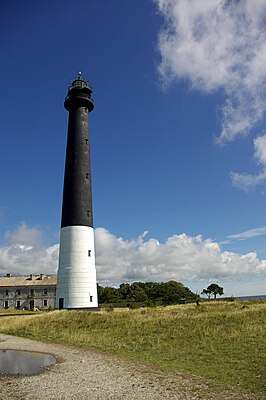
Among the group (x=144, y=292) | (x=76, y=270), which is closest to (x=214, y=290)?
(x=144, y=292)

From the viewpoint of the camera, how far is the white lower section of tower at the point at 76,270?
3294 centimetres

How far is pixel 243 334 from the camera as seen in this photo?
64.5 ft

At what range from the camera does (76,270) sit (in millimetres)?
33156

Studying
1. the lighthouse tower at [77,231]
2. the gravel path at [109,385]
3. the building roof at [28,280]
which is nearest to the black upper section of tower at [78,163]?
the lighthouse tower at [77,231]

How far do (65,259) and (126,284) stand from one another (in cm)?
6717

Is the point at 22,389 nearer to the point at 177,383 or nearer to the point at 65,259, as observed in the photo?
the point at 177,383

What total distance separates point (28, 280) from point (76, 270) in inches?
1871

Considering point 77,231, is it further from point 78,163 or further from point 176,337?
point 176,337

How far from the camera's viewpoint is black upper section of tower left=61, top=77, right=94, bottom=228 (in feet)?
112

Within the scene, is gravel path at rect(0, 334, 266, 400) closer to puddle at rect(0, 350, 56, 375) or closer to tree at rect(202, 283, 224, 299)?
puddle at rect(0, 350, 56, 375)

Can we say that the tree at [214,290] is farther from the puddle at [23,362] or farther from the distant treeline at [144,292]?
the puddle at [23,362]

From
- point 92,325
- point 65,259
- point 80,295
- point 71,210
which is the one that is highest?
point 71,210

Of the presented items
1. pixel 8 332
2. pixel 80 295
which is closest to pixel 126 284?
pixel 80 295

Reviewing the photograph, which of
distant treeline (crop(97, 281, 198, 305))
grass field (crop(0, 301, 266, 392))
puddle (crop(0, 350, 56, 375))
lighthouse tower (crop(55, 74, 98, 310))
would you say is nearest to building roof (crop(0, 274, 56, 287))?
distant treeline (crop(97, 281, 198, 305))
